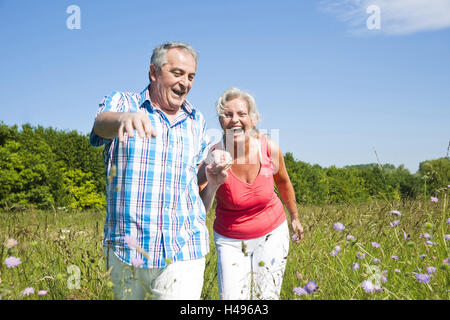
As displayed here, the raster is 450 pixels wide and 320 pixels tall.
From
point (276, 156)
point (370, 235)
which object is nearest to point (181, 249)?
point (276, 156)

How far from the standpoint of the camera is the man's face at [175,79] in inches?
82.7

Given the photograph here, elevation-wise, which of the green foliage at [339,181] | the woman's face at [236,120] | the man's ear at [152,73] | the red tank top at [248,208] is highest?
the man's ear at [152,73]

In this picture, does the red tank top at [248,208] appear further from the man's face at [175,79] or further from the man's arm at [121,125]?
the man's arm at [121,125]

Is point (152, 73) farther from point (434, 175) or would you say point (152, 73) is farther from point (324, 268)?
point (434, 175)

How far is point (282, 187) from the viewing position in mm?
3156

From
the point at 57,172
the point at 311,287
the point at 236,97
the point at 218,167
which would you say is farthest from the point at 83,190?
the point at 311,287

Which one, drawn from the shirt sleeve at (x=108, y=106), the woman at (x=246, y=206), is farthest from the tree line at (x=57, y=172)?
the shirt sleeve at (x=108, y=106)

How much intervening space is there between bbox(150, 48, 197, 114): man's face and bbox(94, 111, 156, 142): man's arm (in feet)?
1.31

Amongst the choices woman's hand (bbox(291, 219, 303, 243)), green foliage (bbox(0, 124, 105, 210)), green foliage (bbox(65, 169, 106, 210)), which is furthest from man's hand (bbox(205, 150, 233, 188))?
green foliage (bbox(65, 169, 106, 210))

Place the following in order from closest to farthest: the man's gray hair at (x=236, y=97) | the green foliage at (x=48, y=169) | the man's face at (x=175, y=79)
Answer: the man's face at (x=175, y=79)
the man's gray hair at (x=236, y=97)
the green foliage at (x=48, y=169)

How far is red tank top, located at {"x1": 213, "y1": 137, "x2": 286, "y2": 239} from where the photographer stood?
2.71m

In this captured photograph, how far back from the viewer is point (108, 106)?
1970mm

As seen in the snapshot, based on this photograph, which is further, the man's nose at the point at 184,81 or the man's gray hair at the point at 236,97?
the man's gray hair at the point at 236,97

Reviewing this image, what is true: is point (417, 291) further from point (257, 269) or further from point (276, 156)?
point (276, 156)
